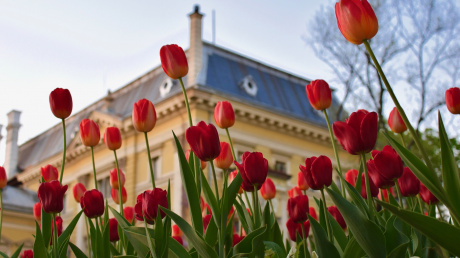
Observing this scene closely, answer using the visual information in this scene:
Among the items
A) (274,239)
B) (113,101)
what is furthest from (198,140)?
(113,101)

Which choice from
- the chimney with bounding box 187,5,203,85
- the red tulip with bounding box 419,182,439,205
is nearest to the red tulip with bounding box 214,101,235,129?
the red tulip with bounding box 419,182,439,205

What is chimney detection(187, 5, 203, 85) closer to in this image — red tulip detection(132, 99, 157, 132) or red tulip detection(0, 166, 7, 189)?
red tulip detection(0, 166, 7, 189)

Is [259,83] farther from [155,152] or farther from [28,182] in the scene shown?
[28,182]

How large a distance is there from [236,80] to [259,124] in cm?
214

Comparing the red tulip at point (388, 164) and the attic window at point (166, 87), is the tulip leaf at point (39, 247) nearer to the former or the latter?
the red tulip at point (388, 164)

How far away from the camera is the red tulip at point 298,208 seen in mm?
1983

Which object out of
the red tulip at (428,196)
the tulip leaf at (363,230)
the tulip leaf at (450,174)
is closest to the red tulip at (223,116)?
the red tulip at (428,196)

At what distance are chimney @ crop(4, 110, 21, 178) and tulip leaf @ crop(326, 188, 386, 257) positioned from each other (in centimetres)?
3225

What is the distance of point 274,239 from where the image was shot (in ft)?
6.22

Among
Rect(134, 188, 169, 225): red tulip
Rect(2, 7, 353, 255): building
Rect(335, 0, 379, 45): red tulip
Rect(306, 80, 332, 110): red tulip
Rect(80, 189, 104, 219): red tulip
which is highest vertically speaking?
Rect(2, 7, 353, 255): building

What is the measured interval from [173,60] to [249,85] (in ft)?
65.8

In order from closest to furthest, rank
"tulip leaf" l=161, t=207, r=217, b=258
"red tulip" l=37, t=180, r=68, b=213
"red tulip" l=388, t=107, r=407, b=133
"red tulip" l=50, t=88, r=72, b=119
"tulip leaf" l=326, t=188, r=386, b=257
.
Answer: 1. "tulip leaf" l=326, t=188, r=386, b=257
2. "tulip leaf" l=161, t=207, r=217, b=258
3. "red tulip" l=37, t=180, r=68, b=213
4. "red tulip" l=50, t=88, r=72, b=119
5. "red tulip" l=388, t=107, r=407, b=133

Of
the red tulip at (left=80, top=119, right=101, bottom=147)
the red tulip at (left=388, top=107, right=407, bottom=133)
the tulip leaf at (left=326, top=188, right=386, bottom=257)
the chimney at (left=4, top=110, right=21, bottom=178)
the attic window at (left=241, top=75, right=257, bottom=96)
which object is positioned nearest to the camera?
the tulip leaf at (left=326, top=188, right=386, bottom=257)

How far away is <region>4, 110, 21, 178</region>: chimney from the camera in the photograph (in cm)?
3179
